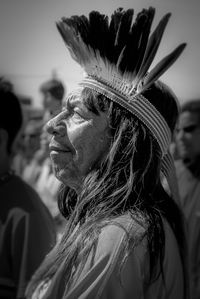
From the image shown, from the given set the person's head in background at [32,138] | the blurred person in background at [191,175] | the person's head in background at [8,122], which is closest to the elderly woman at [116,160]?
the person's head in background at [8,122]

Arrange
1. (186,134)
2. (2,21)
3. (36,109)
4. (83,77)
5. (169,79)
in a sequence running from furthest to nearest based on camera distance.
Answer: (36,109)
(2,21)
(186,134)
(169,79)
(83,77)

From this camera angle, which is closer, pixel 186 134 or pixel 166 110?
pixel 166 110

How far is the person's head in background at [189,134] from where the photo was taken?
3.16 meters

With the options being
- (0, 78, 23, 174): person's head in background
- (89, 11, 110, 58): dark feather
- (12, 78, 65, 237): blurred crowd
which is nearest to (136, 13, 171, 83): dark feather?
(89, 11, 110, 58): dark feather

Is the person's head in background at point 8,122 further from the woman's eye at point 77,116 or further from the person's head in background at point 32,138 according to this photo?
the person's head in background at point 32,138

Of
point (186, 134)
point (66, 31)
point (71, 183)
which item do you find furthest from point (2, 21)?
point (71, 183)

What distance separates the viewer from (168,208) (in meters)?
1.26

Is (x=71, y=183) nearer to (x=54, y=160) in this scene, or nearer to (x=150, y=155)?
(x=54, y=160)

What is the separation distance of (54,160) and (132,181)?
0.23 metres

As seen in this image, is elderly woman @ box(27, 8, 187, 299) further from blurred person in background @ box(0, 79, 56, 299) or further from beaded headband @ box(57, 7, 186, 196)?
blurred person in background @ box(0, 79, 56, 299)

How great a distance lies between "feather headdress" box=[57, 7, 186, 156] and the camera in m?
1.19

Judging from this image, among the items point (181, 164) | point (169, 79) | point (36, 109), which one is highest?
point (169, 79)

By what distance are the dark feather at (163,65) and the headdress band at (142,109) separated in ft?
0.14

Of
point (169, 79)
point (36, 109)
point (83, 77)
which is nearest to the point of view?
point (83, 77)
